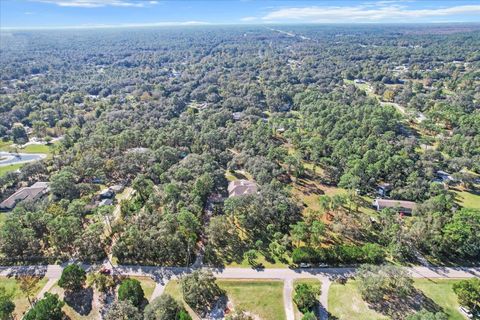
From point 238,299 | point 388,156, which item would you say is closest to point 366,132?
point 388,156

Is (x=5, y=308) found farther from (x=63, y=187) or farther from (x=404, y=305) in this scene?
(x=404, y=305)

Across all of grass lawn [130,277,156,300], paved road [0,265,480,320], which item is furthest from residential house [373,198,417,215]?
grass lawn [130,277,156,300]

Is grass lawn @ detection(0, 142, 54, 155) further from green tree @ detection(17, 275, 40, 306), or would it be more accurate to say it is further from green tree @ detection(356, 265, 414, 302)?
green tree @ detection(356, 265, 414, 302)

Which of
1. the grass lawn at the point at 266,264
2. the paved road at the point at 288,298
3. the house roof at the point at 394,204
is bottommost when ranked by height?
the grass lawn at the point at 266,264

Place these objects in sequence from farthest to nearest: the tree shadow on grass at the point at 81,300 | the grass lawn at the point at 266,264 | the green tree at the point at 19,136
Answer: the green tree at the point at 19,136 → the grass lawn at the point at 266,264 → the tree shadow on grass at the point at 81,300

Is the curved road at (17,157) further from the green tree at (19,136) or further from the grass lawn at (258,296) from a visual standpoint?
the grass lawn at (258,296)

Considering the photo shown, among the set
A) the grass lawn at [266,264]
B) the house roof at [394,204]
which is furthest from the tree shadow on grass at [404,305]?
the house roof at [394,204]

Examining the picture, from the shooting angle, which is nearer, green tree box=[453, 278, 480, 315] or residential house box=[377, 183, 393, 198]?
green tree box=[453, 278, 480, 315]
